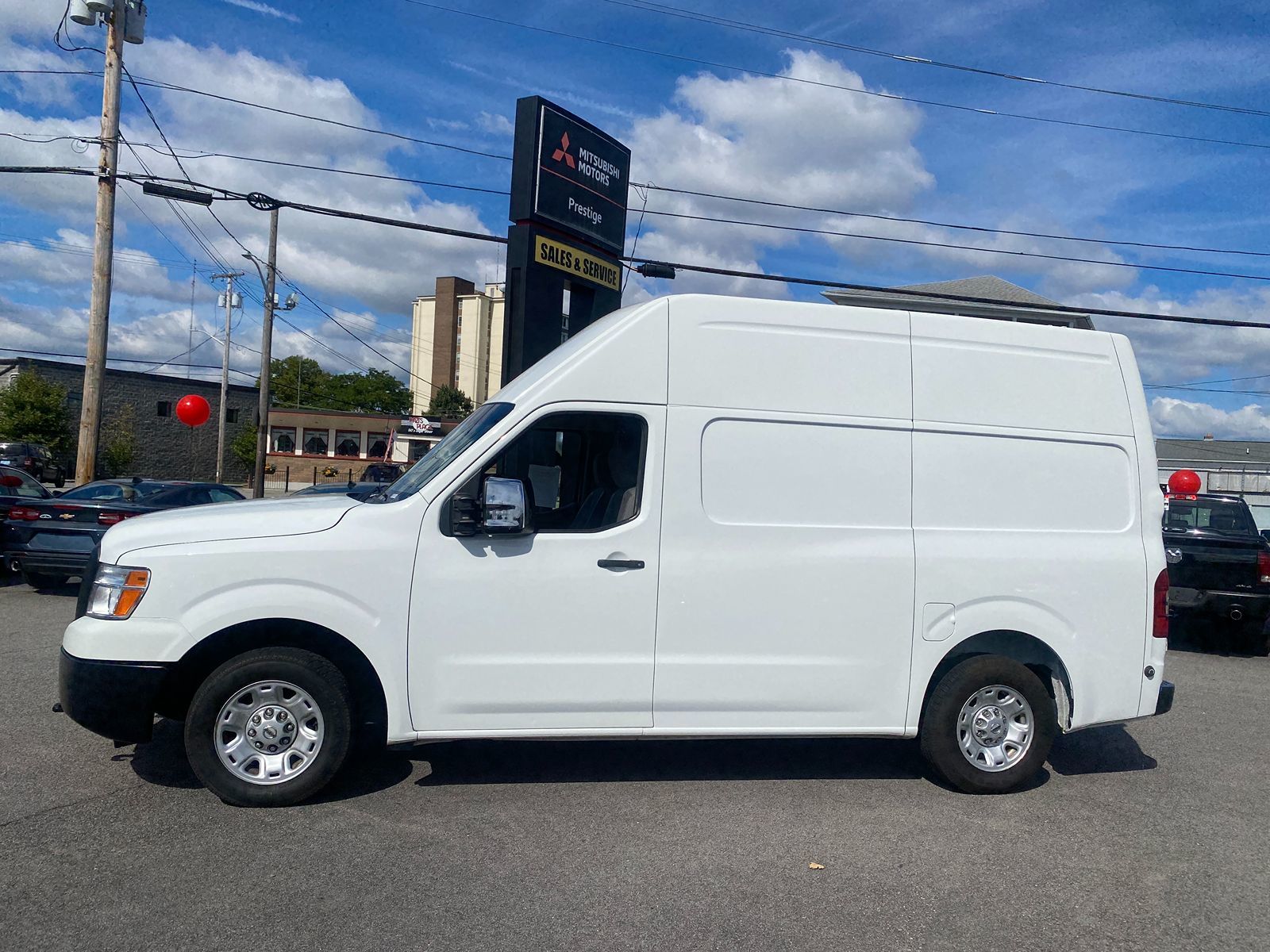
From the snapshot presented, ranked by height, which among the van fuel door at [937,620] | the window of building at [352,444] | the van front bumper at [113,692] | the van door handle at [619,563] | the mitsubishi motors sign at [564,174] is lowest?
the van front bumper at [113,692]

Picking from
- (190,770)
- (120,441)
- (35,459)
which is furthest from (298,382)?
(190,770)

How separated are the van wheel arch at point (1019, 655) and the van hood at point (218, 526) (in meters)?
3.43

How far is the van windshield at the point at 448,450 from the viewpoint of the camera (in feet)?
17.3

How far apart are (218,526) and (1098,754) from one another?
573 centimetres

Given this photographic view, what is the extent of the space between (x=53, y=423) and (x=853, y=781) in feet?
158

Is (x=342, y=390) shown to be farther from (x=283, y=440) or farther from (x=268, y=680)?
(x=268, y=680)

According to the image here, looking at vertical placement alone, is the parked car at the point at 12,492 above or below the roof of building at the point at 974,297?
below

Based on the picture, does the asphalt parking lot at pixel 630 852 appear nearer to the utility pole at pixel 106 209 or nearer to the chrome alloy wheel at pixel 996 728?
the chrome alloy wheel at pixel 996 728

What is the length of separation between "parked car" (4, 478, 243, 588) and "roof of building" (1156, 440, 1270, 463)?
199ft

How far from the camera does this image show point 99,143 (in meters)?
16.8

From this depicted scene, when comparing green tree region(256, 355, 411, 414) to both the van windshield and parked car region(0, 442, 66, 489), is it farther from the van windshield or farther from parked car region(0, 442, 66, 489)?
the van windshield

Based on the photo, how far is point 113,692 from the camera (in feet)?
15.9

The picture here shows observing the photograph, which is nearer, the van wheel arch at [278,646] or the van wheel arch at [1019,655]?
the van wheel arch at [278,646]

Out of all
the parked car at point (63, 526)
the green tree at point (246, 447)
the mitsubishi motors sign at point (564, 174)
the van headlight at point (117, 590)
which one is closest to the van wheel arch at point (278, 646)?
the van headlight at point (117, 590)
